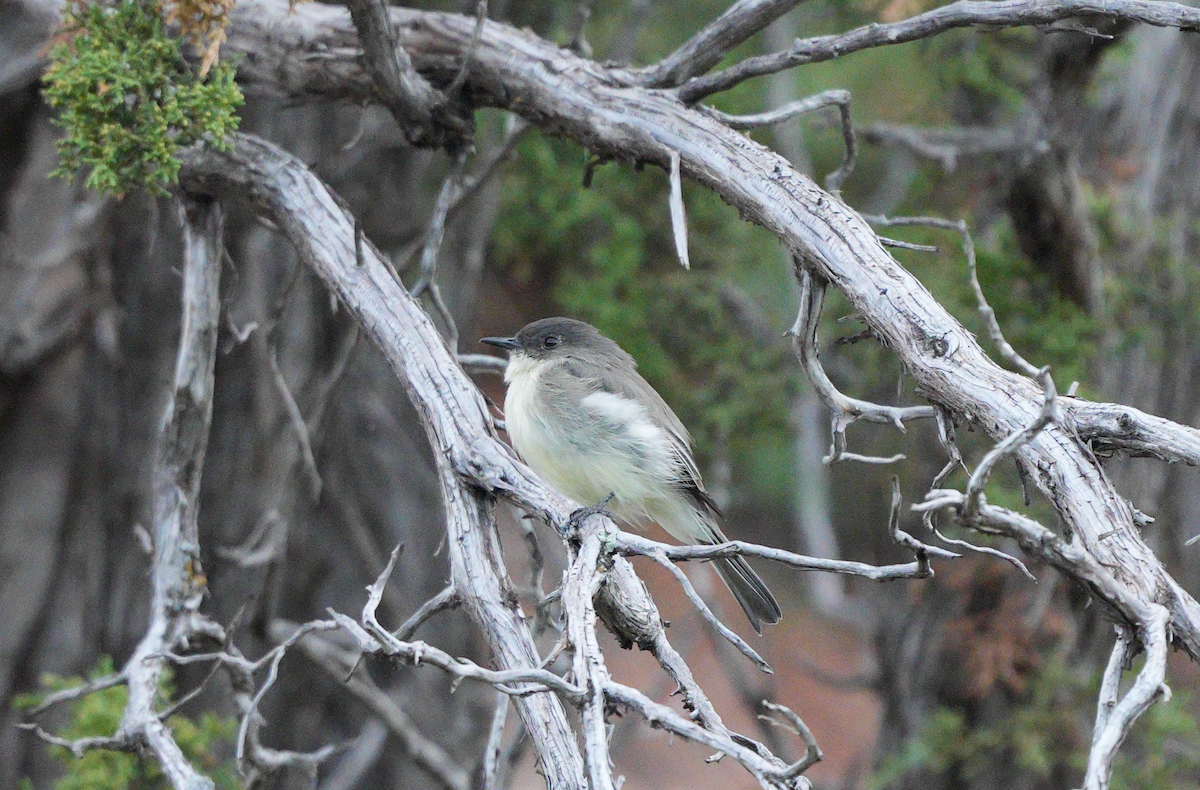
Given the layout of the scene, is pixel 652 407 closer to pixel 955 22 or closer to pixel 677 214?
pixel 677 214

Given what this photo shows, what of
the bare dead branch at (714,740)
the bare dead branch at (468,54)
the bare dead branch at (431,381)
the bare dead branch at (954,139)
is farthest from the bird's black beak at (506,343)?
the bare dead branch at (714,740)

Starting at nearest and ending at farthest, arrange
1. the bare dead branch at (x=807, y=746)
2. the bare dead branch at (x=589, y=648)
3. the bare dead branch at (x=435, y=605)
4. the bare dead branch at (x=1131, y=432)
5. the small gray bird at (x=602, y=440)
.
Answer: the bare dead branch at (x=807, y=746)
the bare dead branch at (x=589, y=648)
the bare dead branch at (x=1131, y=432)
the bare dead branch at (x=435, y=605)
the small gray bird at (x=602, y=440)

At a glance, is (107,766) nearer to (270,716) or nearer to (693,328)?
(270,716)

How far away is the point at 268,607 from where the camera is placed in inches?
189

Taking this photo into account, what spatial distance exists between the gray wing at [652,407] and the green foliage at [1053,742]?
226 cm

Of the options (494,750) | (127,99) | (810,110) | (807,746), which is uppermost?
(810,110)

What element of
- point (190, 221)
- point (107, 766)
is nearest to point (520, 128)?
point (190, 221)

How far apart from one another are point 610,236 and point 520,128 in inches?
94.1

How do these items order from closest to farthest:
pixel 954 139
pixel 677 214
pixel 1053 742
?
pixel 677 214 < pixel 1053 742 < pixel 954 139

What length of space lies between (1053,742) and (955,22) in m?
3.92

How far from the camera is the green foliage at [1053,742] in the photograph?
17.3 ft

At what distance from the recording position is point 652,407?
4324 mm

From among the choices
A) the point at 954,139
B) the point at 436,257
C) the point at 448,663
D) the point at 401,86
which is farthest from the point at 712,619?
the point at 954,139

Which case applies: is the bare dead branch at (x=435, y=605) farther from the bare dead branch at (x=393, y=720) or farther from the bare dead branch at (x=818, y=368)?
the bare dead branch at (x=393, y=720)
